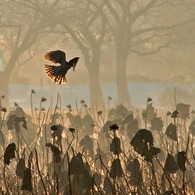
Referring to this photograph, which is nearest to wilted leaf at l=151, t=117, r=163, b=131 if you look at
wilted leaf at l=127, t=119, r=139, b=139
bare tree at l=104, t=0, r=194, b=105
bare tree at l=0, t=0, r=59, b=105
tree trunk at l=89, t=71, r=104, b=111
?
wilted leaf at l=127, t=119, r=139, b=139

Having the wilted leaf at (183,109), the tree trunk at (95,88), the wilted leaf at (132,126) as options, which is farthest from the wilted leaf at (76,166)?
the tree trunk at (95,88)

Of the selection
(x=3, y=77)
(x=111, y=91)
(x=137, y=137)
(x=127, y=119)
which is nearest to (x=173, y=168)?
(x=137, y=137)

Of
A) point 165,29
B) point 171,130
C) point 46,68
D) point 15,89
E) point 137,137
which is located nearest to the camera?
point 46,68

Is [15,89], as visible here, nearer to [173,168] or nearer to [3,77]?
[3,77]

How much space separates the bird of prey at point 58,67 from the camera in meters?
2.72

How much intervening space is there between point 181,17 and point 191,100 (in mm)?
4989

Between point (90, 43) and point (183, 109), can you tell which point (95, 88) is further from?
point (183, 109)

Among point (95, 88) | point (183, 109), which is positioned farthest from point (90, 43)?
point (183, 109)

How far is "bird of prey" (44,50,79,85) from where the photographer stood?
2715 mm

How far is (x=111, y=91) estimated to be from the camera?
62125 mm

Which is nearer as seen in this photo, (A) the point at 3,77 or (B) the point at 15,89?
(A) the point at 3,77

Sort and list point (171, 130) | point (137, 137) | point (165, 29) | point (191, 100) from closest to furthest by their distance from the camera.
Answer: point (137, 137) → point (171, 130) → point (165, 29) → point (191, 100)

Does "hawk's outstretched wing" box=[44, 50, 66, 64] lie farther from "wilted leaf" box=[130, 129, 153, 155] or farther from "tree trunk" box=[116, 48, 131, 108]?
"tree trunk" box=[116, 48, 131, 108]

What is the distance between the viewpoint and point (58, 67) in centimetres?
278
